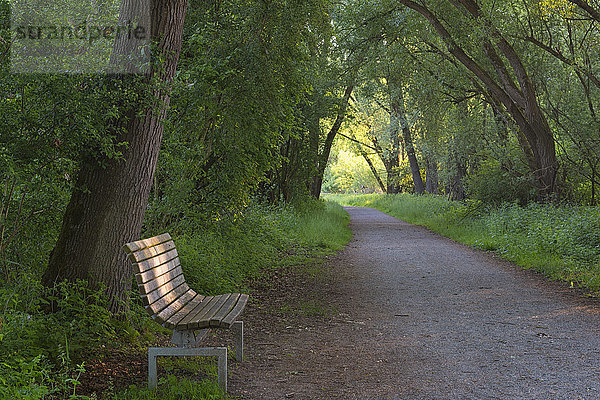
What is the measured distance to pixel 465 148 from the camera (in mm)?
23625

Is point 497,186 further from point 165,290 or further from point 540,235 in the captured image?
point 165,290

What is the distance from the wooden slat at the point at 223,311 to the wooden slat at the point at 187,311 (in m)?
0.22

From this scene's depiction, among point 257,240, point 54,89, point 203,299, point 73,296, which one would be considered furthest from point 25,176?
point 257,240

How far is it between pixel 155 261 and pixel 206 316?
2.58ft

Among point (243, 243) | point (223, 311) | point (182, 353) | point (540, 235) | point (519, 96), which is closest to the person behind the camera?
point (182, 353)

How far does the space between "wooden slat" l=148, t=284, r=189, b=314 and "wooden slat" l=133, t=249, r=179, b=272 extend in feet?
0.93

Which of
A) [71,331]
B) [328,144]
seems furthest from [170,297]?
[328,144]

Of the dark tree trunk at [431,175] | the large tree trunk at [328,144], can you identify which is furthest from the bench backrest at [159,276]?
the dark tree trunk at [431,175]

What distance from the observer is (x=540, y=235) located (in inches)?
518

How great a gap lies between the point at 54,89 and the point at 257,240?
24.5 ft

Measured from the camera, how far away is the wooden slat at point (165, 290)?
4.70 meters

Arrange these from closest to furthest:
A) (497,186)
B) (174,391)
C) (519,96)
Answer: (174,391) → (519,96) → (497,186)

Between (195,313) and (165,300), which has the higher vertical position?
(165,300)

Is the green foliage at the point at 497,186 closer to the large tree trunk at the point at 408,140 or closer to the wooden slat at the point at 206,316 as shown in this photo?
the large tree trunk at the point at 408,140
